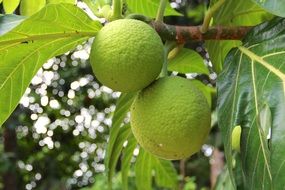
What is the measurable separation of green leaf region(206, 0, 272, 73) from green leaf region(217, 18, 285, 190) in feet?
0.61

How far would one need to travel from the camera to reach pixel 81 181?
6.07 meters

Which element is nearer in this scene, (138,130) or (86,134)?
(138,130)

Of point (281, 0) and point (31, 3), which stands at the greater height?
point (281, 0)

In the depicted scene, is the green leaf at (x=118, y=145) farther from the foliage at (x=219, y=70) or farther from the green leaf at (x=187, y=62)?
the green leaf at (x=187, y=62)

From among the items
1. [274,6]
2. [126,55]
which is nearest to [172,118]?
[126,55]

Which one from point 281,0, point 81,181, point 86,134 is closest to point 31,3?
point 281,0

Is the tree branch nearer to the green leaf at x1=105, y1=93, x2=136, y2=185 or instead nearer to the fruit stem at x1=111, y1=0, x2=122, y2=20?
the fruit stem at x1=111, y1=0, x2=122, y2=20

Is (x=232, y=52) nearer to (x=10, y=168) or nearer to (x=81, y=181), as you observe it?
(x=10, y=168)

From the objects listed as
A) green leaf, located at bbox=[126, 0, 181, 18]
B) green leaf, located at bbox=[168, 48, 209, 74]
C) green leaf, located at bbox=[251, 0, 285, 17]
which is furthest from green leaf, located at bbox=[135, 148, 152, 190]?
green leaf, located at bbox=[251, 0, 285, 17]

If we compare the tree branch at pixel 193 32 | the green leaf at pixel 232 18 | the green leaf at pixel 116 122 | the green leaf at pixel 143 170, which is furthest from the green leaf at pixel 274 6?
the green leaf at pixel 143 170

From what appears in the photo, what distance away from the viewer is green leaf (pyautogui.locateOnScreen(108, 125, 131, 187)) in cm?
125

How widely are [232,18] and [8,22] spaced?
53 centimetres

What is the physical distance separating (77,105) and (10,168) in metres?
1.36

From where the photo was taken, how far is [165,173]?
4.86ft
